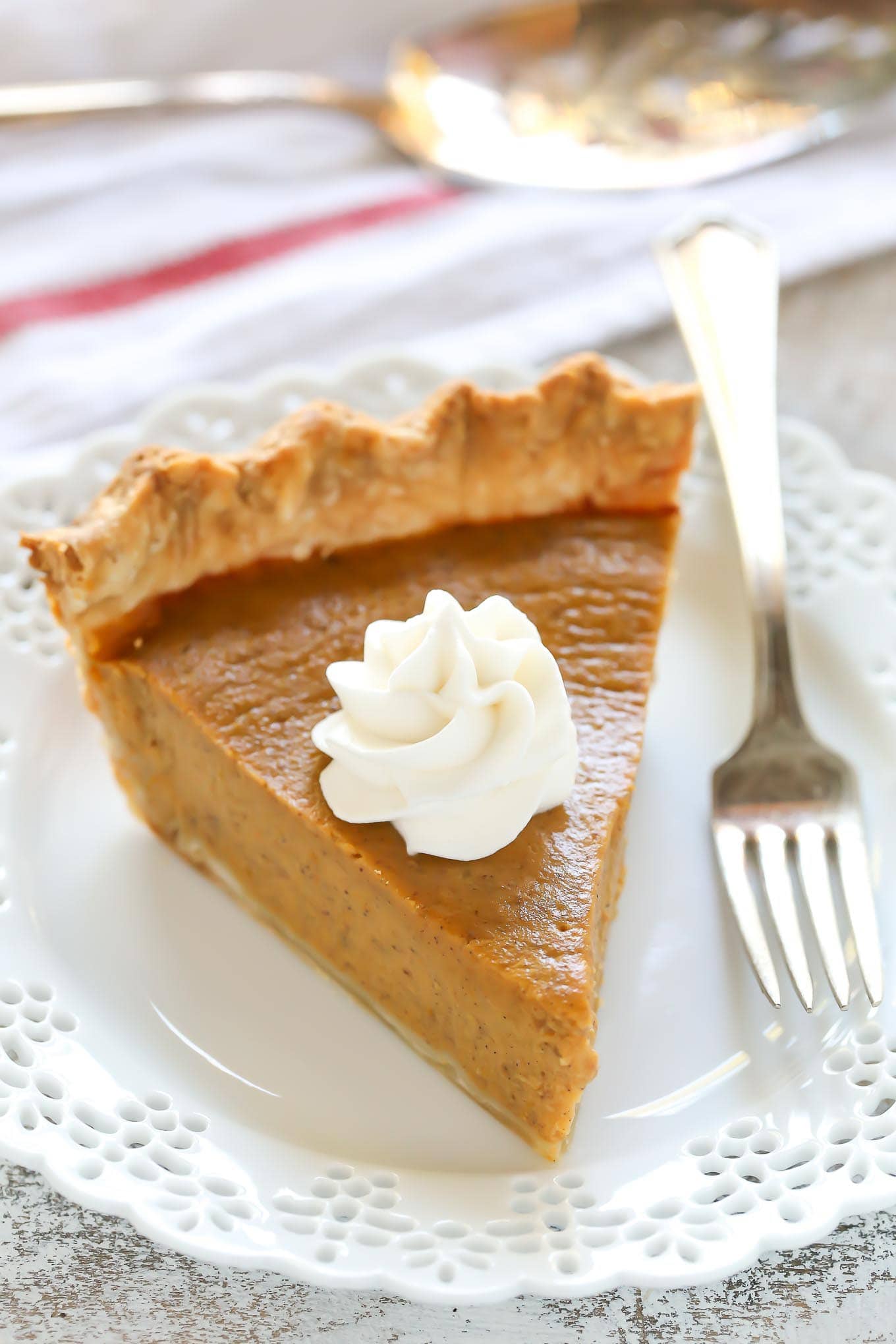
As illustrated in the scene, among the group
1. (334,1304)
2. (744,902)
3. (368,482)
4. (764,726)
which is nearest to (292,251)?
(368,482)

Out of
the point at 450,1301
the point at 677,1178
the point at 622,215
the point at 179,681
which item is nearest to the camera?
the point at 450,1301

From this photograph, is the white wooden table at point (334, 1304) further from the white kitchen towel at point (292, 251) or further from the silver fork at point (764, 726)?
the white kitchen towel at point (292, 251)

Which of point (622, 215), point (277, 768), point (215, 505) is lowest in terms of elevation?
point (277, 768)

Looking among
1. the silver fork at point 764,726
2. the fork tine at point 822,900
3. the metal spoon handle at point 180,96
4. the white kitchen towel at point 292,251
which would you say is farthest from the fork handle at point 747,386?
the metal spoon handle at point 180,96

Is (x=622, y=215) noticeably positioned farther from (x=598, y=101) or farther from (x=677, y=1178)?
(x=677, y=1178)

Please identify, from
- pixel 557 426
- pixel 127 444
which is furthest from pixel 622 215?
pixel 127 444
